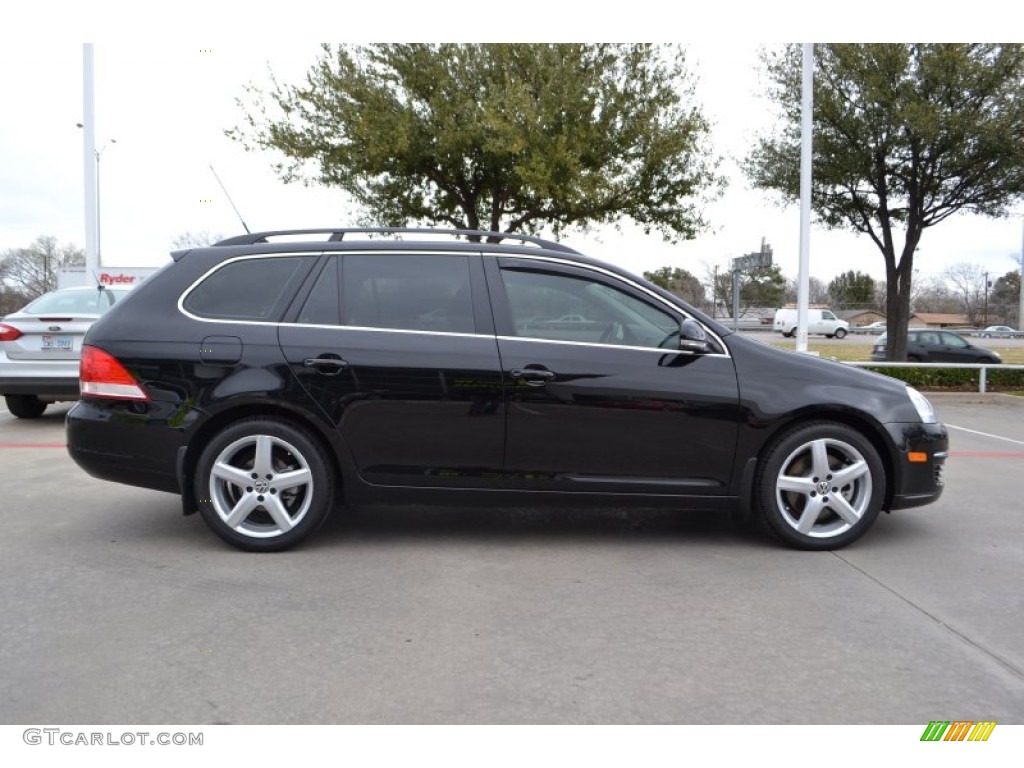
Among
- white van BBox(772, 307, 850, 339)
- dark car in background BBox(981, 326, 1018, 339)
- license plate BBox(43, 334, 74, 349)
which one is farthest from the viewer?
dark car in background BBox(981, 326, 1018, 339)

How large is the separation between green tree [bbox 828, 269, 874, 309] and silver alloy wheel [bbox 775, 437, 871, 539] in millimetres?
88794

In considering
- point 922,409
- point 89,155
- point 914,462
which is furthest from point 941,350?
point 89,155

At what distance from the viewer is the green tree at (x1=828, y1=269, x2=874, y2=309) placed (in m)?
90.2

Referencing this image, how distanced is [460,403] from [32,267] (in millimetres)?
Result: 74863

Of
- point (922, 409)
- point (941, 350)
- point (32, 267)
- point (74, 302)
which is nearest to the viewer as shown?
point (922, 409)

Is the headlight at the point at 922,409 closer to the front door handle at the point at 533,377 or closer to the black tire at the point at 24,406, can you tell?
the front door handle at the point at 533,377

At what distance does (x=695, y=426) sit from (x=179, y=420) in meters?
2.84

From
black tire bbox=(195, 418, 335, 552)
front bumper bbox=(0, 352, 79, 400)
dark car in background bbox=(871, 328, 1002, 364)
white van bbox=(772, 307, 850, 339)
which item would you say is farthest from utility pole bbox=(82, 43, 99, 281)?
white van bbox=(772, 307, 850, 339)

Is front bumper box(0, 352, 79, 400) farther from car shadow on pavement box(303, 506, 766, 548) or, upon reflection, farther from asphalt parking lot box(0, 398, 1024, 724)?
car shadow on pavement box(303, 506, 766, 548)

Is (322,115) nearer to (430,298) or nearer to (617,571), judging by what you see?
(430,298)

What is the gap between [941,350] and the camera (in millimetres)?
23812

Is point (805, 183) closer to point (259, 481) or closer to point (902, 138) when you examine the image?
point (902, 138)

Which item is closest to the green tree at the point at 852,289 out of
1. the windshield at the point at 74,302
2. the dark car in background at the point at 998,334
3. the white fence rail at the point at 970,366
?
the dark car in background at the point at 998,334

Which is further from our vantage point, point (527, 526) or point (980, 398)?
point (980, 398)
